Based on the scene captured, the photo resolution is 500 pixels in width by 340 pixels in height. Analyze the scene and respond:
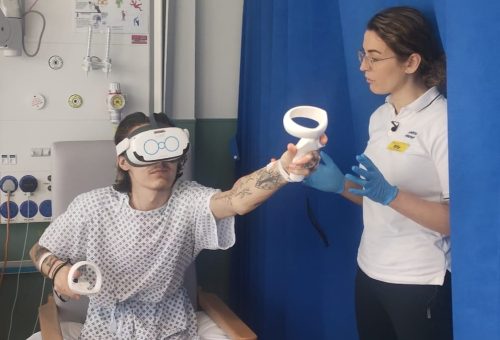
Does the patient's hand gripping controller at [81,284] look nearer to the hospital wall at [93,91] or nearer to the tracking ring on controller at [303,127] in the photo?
the tracking ring on controller at [303,127]

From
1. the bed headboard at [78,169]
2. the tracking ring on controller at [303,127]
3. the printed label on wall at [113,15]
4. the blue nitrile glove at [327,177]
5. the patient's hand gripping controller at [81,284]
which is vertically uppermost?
the printed label on wall at [113,15]

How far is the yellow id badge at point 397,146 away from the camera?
53.5 inches

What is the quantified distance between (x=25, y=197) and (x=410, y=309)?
5.11ft

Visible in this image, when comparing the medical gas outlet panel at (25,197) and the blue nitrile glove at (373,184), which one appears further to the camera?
the medical gas outlet panel at (25,197)

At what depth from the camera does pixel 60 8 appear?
2.20 m

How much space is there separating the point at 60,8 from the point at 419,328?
1.71m

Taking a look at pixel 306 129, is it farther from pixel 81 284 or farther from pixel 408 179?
pixel 81 284

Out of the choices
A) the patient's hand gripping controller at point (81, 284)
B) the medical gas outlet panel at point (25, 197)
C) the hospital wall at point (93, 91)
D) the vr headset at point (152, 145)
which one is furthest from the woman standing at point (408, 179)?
the medical gas outlet panel at point (25, 197)

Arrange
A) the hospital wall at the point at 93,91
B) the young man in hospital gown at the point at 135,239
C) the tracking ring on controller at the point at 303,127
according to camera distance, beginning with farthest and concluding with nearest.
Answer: the hospital wall at the point at 93,91
the young man in hospital gown at the point at 135,239
the tracking ring on controller at the point at 303,127

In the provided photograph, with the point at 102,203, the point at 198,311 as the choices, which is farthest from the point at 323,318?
the point at 102,203

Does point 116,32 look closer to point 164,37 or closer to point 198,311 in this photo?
point 164,37

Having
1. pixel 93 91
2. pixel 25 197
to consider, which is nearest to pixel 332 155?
pixel 93 91

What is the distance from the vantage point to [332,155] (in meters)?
1.85

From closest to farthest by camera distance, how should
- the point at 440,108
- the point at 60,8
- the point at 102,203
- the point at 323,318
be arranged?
the point at 440,108 → the point at 102,203 → the point at 323,318 → the point at 60,8
